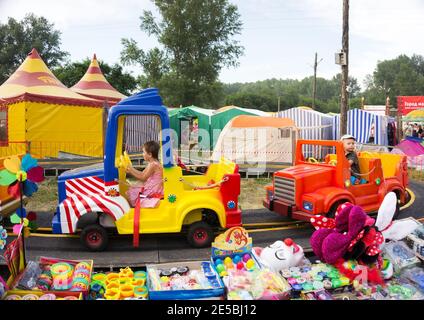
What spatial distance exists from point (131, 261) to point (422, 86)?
16.7ft

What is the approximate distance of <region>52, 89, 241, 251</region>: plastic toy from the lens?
509cm

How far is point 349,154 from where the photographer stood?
6.94 m

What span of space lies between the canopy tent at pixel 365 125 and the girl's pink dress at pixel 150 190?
1405 centimetres

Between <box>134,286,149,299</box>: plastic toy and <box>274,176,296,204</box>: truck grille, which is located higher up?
<box>274,176,296,204</box>: truck grille

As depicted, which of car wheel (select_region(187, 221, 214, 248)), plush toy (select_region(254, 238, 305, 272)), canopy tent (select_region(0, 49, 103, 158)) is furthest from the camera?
canopy tent (select_region(0, 49, 103, 158))

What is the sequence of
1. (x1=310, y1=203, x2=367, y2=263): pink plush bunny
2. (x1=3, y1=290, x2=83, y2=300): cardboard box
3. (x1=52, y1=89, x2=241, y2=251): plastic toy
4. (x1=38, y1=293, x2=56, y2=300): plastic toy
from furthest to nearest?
(x1=52, y1=89, x2=241, y2=251): plastic toy → (x1=310, y1=203, x2=367, y2=263): pink plush bunny → (x1=3, y1=290, x2=83, y2=300): cardboard box → (x1=38, y1=293, x2=56, y2=300): plastic toy

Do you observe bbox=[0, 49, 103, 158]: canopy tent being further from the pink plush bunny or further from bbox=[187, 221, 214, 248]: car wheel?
the pink plush bunny

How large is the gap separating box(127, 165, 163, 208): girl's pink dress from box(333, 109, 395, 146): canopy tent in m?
14.0

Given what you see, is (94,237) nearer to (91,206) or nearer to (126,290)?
(91,206)

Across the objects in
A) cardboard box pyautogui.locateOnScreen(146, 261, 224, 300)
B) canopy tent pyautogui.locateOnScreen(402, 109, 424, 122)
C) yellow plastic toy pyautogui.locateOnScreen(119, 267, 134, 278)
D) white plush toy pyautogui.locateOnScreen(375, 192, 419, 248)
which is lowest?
yellow plastic toy pyautogui.locateOnScreen(119, 267, 134, 278)

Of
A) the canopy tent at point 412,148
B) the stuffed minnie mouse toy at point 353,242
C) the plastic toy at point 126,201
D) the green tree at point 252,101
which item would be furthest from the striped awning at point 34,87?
the green tree at point 252,101

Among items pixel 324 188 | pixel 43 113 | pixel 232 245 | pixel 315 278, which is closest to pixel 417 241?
pixel 315 278

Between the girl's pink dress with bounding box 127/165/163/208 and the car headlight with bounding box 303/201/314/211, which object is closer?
the girl's pink dress with bounding box 127/165/163/208

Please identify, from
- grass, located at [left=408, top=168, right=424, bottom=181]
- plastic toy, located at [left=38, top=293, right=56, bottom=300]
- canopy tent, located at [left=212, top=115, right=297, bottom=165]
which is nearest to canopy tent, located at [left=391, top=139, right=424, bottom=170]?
grass, located at [left=408, top=168, right=424, bottom=181]
